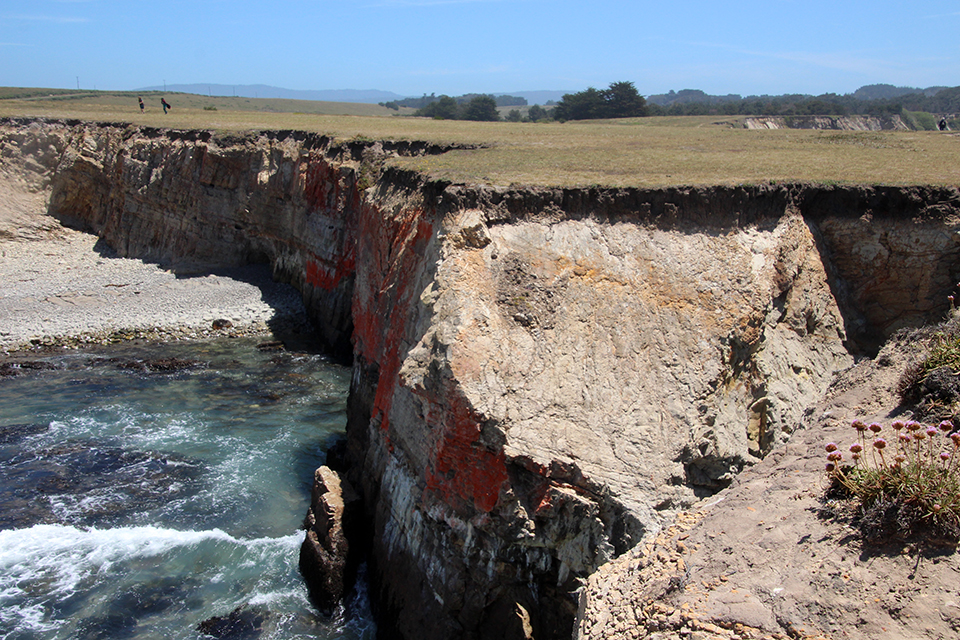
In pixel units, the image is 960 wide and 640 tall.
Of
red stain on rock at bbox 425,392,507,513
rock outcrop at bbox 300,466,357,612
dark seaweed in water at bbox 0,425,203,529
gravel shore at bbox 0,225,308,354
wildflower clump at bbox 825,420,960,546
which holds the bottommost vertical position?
dark seaweed in water at bbox 0,425,203,529

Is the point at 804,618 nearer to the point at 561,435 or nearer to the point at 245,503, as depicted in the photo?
the point at 561,435

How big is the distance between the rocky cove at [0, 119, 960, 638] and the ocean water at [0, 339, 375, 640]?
1866 mm

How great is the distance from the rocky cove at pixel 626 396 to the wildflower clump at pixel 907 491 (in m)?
0.27

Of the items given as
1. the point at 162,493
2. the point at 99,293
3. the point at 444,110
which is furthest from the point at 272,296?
the point at 444,110

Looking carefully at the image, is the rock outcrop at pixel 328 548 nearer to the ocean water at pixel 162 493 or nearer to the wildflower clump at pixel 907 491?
the ocean water at pixel 162 493

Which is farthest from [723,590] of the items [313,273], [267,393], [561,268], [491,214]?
[313,273]

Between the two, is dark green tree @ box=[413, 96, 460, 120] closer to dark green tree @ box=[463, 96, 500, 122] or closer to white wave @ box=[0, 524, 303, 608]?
dark green tree @ box=[463, 96, 500, 122]

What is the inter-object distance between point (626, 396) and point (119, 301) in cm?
2368

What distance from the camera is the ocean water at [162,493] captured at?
37.1ft

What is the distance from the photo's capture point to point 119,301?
26.9 meters

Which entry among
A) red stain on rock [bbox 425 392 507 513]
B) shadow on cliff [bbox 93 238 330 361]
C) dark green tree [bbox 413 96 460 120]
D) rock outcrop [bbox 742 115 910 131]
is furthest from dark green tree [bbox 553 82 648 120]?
red stain on rock [bbox 425 392 507 513]

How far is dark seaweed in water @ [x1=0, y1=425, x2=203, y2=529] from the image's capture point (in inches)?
551

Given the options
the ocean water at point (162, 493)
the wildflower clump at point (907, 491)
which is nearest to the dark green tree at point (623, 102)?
the ocean water at point (162, 493)

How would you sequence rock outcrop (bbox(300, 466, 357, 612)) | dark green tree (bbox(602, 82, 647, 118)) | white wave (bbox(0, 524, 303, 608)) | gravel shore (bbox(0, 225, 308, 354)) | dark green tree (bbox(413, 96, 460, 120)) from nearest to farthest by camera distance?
rock outcrop (bbox(300, 466, 357, 612))
white wave (bbox(0, 524, 303, 608))
gravel shore (bbox(0, 225, 308, 354))
dark green tree (bbox(602, 82, 647, 118))
dark green tree (bbox(413, 96, 460, 120))
